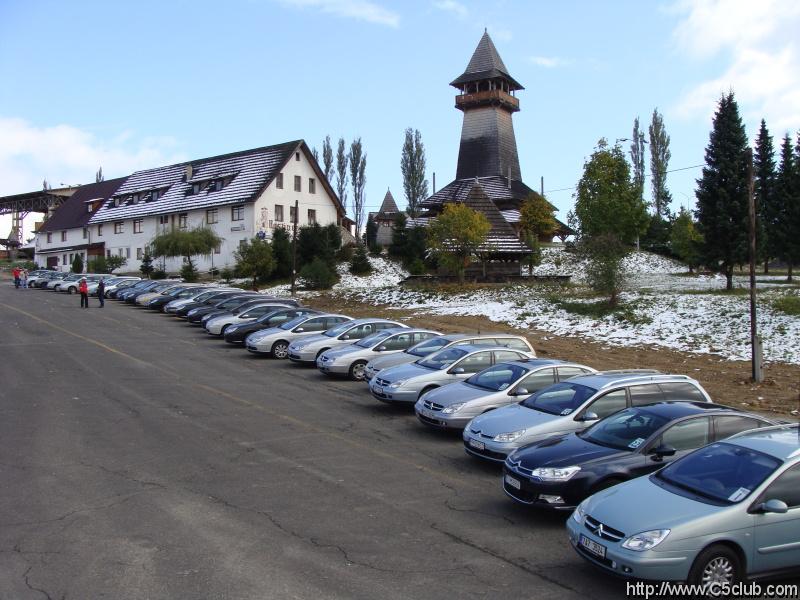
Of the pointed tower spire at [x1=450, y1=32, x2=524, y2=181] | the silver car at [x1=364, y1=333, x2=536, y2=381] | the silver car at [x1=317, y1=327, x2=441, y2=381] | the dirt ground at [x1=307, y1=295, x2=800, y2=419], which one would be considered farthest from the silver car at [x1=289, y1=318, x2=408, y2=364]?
the pointed tower spire at [x1=450, y1=32, x2=524, y2=181]

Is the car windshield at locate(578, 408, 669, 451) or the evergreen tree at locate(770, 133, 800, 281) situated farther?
the evergreen tree at locate(770, 133, 800, 281)

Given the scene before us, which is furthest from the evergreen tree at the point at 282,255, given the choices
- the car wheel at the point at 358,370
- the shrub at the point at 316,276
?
the car wheel at the point at 358,370

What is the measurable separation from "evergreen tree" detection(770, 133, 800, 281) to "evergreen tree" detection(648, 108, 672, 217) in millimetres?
33856

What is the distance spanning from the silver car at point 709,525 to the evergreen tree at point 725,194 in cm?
2922

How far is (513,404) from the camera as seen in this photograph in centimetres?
1149

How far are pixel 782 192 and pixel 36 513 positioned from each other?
4543 centimetres

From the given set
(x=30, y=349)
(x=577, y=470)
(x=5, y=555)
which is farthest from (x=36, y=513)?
(x=30, y=349)

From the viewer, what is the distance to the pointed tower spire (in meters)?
68.3

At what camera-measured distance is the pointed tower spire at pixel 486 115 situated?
68312 mm

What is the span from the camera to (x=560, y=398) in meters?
10.9

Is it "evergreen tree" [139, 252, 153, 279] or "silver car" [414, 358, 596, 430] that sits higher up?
"evergreen tree" [139, 252, 153, 279]

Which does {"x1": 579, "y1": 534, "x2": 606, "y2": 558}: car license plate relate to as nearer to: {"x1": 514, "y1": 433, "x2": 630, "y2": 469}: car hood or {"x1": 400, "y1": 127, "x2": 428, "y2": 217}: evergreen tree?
{"x1": 514, "y1": 433, "x2": 630, "y2": 469}: car hood

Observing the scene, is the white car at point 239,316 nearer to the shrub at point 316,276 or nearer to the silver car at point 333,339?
the silver car at point 333,339

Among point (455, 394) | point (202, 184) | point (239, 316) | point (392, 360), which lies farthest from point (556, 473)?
point (202, 184)
